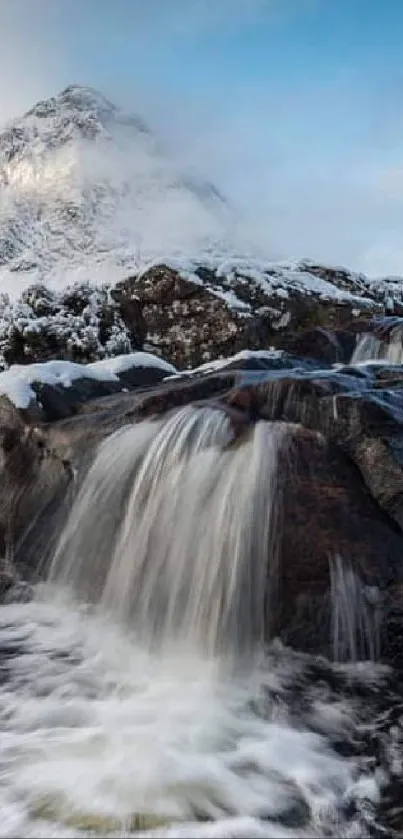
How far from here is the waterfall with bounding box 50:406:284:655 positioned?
4.26 metres

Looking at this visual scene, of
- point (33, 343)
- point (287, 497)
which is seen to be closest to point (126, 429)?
point (287, 497)

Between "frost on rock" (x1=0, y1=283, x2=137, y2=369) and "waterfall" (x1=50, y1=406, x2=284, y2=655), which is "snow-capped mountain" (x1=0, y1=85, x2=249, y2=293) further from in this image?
"waterfall" (x1=50, y1=406, x2=284, y2=655)

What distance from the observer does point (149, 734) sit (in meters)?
3.26

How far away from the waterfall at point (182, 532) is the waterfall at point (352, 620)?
0.39m

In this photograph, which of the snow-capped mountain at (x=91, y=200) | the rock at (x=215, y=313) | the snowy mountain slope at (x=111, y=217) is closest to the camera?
the rock at (x=215, y=313)

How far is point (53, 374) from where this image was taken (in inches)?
279

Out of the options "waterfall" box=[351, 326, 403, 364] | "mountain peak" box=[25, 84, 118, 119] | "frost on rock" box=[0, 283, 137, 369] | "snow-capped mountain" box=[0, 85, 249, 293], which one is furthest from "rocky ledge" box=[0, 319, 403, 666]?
"mountain peak" box=[25, 84, 118, 119]

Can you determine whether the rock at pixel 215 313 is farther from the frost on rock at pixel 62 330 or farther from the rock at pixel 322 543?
the rock at pixel 322 543

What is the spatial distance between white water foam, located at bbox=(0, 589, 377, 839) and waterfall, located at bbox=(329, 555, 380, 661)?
0.42 m

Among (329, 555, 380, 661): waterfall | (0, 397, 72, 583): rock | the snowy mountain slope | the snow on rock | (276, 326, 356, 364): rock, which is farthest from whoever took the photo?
the snowy mountain slope

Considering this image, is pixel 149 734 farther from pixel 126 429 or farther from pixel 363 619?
pixel 126 429

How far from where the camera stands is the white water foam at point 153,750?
2.64m

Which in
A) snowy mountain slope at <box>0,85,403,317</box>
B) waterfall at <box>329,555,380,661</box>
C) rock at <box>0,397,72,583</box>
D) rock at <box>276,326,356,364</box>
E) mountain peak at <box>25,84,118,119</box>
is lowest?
waterfall at <box>329,555,380,661</box>

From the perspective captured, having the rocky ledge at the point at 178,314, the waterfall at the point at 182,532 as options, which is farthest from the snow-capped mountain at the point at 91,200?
the waterfall at the point at 182,532
